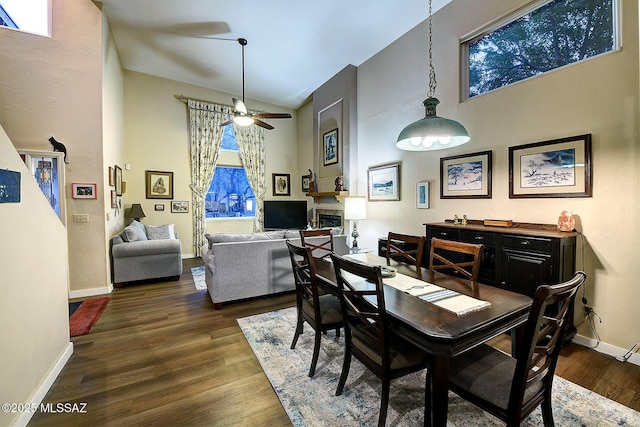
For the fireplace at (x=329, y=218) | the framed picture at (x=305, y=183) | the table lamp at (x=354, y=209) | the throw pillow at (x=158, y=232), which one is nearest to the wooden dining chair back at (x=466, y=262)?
the table lamp at (x=354, y=209)

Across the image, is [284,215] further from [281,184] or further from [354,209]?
[354,209]

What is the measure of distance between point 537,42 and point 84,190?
237 inches

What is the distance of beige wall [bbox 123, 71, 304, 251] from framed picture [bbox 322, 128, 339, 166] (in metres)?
2.74

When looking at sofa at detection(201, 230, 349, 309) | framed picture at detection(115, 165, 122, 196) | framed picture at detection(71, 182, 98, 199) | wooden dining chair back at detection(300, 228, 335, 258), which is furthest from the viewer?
framed picture at detection(115, 165, 122, 196)

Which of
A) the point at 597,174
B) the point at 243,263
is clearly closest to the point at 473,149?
the point at 597,174

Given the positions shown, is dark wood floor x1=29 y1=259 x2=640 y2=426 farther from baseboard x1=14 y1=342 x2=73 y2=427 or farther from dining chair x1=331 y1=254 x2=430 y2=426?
dining chair x1=331 y1=254 x2=430 y2=426

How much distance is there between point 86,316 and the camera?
3.10 meters

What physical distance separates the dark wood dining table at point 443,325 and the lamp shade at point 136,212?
562cm

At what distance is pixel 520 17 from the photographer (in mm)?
3027

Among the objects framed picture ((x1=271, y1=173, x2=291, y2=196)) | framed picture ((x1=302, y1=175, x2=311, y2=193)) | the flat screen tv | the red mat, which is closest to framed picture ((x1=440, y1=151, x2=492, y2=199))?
the flat screen tv

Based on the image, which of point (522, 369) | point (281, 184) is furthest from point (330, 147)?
point (522, 369)

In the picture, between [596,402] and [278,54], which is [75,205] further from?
[596,402]

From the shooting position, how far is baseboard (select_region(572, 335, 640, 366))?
2.21 m

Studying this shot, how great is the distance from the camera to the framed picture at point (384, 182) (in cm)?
444
